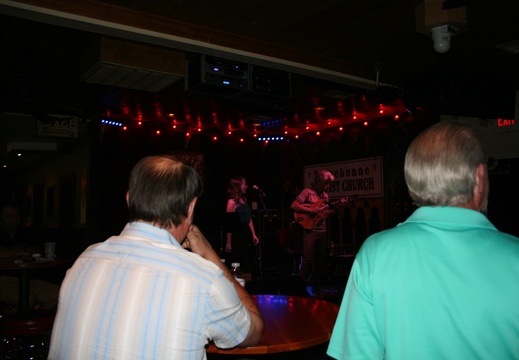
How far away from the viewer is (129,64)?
14.8 feet

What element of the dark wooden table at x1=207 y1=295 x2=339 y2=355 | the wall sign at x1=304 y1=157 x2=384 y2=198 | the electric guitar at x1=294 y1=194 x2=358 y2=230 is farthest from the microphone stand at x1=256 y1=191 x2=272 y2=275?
the dark wooden table at x1=207 y1=295 x2=339 y2=355

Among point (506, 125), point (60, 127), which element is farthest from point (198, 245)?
point (60, 127)

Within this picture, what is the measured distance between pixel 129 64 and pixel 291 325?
344 centimetres

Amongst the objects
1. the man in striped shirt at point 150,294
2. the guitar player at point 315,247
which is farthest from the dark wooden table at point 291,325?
the guitar player at point 315,247

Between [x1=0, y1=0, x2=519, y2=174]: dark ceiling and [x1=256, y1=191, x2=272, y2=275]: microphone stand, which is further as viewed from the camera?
[x1=256, y1=191, x2=272, y2=275]: microphone stand

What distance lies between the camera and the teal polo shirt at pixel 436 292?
994 mm

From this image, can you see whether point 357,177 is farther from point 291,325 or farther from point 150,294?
point 150,294

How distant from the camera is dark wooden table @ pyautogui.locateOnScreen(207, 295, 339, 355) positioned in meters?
1.76

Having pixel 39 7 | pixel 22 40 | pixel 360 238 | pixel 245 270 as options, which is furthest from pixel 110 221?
pixel 39 7

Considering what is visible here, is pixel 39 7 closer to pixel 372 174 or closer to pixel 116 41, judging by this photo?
pixel 116 41

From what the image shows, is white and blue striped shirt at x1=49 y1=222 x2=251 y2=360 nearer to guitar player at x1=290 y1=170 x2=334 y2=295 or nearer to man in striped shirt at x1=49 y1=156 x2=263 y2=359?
man in striped shirt at x1=49 y1=156 x2=263 y2=359

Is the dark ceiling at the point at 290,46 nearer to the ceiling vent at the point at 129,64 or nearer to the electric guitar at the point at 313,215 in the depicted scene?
the ceiling vent at the point at 129,64

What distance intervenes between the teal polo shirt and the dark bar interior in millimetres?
328

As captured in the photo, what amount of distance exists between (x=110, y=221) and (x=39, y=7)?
524cm
